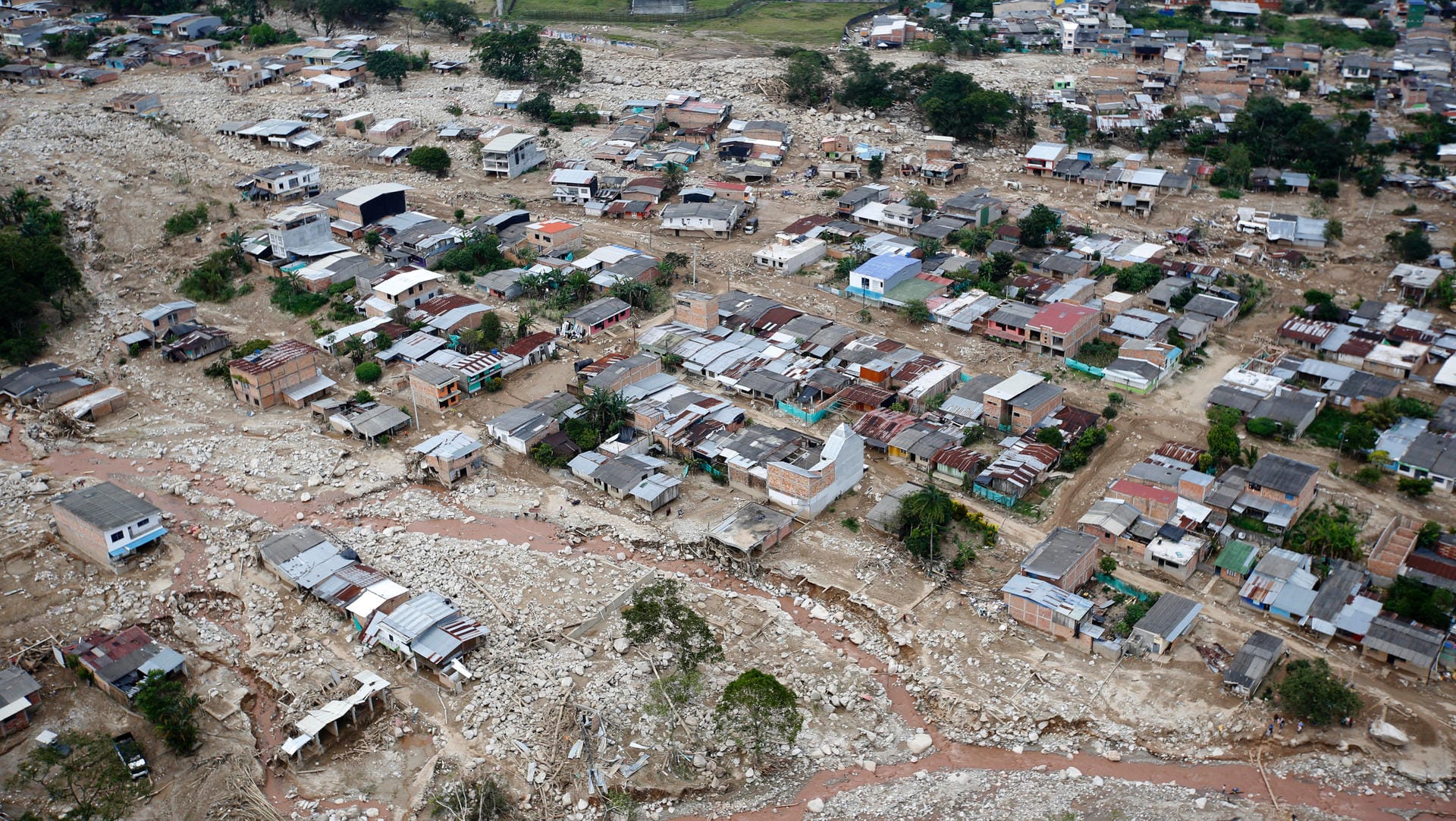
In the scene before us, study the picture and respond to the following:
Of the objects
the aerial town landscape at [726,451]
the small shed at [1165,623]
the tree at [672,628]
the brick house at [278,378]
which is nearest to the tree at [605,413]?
the aerial town landscape at [726,451]

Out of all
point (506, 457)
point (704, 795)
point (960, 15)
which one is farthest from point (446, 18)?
point (704, 795)

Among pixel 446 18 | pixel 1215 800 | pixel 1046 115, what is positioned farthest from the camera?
pixel 446 18

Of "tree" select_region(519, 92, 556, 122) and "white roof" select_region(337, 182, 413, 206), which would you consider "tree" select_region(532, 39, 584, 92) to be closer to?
"tree" select_region(519, 92, 556, 122)

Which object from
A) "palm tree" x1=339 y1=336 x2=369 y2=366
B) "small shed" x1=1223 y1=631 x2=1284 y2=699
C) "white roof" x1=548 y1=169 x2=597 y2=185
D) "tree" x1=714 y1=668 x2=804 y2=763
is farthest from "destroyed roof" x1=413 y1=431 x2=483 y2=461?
"white roof" x1=548 y1=169 x2=597 y2=185

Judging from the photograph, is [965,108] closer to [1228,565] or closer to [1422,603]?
[1228,565]

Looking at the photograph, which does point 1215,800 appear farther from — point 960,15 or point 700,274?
point 960,15

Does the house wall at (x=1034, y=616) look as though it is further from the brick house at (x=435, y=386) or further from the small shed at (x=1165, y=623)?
the brick house at (x=435, y=386)
